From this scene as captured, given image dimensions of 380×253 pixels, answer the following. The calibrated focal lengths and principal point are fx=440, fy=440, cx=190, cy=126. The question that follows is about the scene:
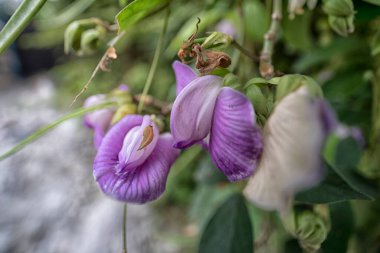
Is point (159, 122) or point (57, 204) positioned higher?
point (159, 122)

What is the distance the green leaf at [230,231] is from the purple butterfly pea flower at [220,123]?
15cm

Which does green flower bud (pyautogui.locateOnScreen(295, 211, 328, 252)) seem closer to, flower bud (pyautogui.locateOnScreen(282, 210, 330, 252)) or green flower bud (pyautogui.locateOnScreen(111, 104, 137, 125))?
flower bud (pyautogui.locateOnScreen(282, 210, 330, 252))

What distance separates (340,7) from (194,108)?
15 cm

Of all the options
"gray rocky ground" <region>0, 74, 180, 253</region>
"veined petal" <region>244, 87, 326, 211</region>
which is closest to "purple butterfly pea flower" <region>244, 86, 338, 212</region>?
"veined petal" <region>244, 87, 326, 211</region>

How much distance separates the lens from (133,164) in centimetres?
27

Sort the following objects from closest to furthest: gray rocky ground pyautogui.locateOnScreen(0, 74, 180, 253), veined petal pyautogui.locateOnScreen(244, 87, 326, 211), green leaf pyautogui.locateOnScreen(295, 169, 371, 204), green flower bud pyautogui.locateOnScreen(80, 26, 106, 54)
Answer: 1. veined petal pyautogui.locateOnScreen(244, 87, 326, 211)
2. green leaf pyautogui.locateOnScreen(295, 169, 371, 204)
3. green flower bud pyautogui.locateOnScreen(80, 26, 106, 54)
4. gray rocky ground pyautogui.locateOnScreen(0, 74, 180, 253)

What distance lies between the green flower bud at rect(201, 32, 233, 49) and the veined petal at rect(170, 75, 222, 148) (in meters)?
0.03

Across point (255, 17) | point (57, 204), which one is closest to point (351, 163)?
point (255, 17)

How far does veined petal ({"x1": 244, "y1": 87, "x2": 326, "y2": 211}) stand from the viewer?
0.19 meters

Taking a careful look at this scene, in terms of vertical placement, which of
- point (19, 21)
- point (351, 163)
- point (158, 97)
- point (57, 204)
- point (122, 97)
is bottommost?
point (57, 204)

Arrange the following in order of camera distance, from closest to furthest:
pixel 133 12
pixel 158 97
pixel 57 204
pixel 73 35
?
pixel 133 12, pixel 73 35, pixel 158 97, pixel 57 204

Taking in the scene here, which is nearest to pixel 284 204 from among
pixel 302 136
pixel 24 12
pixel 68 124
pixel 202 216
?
pixel 302 136

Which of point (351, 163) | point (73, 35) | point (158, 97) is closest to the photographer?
point (73, 35)

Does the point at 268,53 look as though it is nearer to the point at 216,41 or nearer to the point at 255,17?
the point at 216,41
